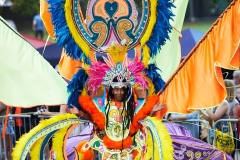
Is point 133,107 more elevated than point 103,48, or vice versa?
point 103,48

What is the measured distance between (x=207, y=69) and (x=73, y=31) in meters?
1.77

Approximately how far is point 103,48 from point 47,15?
1.45 m

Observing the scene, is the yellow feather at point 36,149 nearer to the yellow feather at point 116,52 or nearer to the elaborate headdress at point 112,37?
the elaborate headdress at point 112,37

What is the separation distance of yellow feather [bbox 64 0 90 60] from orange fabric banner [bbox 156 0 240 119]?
1.29 meters

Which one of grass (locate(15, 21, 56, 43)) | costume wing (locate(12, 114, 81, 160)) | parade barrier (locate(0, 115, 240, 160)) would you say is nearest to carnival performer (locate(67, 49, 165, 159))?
costume wing (locate(12, 114, 81, 160))

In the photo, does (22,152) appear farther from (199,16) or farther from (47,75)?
(199,16)

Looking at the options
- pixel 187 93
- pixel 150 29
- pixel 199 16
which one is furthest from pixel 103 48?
pixel 199 16

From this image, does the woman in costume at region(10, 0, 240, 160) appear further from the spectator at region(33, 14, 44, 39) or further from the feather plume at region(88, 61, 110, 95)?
the spectator at region(33, 14, 44, 39)

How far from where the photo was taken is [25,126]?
436 inches

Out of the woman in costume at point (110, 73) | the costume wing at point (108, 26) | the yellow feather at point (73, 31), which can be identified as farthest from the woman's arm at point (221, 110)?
the yellow feather at point (73, 31)

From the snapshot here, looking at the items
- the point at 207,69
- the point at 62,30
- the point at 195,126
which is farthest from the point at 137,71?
the point at 195,126

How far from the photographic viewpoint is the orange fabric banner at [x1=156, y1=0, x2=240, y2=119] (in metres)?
9.32

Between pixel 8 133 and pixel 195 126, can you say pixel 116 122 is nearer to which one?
pixel 195 126

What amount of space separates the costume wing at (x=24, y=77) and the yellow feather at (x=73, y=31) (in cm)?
60
